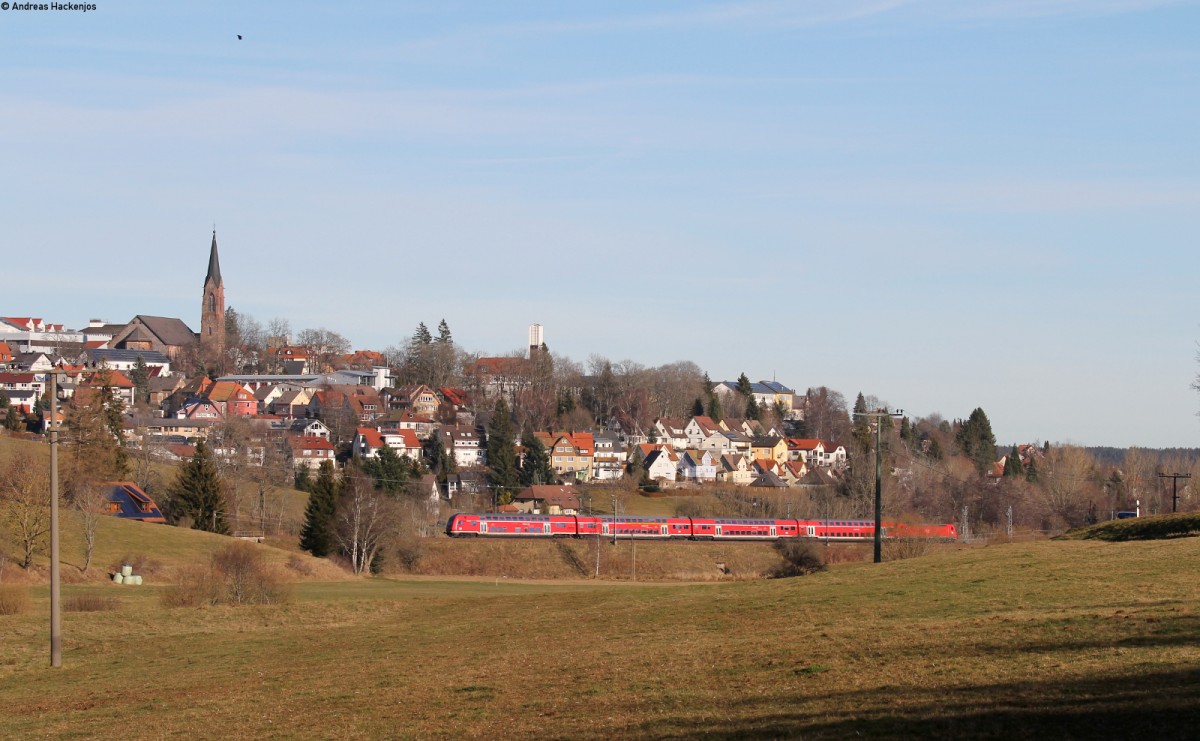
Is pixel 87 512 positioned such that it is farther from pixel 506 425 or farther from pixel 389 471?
pixel 506 425

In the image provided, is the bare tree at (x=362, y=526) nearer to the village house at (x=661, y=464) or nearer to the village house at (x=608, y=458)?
the village house at (x=608, y=458)

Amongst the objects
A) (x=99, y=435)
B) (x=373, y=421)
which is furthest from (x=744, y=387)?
(x=99, y=435)

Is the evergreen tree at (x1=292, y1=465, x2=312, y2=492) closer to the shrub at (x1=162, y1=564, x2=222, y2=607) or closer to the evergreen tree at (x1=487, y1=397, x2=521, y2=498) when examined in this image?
the evergreen tree at (x1=487, y1=397, x2=521, y2=498)

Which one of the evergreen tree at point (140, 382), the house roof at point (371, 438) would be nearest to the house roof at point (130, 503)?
the house roof at point (371, 438)

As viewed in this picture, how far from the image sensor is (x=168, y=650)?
1071 inches

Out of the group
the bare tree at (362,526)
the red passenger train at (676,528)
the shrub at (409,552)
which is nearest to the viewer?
the bare tree at (362,526)

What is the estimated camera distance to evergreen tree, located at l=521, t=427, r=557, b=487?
393ft

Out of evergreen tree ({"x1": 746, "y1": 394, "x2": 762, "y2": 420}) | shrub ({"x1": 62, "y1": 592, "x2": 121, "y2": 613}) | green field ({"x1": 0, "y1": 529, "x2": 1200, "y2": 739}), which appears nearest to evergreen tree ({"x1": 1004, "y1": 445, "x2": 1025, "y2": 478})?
evergreen tree ({"x1": 746, "y1": 394, "x2": 762, "y2": 420})

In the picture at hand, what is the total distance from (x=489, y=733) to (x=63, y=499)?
5530 centimetres

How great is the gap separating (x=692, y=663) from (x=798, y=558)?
47794mm

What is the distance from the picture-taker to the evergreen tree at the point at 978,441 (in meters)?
146

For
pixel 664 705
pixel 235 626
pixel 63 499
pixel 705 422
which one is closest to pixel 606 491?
pixel 705 422

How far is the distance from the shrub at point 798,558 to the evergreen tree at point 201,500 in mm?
32706

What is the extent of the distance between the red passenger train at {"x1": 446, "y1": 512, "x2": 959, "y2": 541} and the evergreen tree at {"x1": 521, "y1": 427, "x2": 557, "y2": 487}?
123 ft
